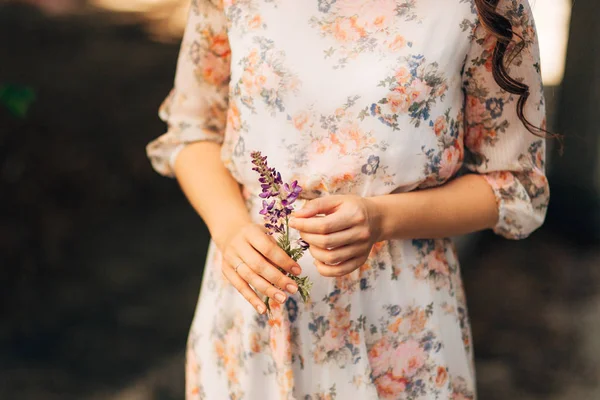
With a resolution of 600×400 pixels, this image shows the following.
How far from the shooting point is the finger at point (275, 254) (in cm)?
89

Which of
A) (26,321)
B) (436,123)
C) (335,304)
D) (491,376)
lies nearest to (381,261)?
(335,304)

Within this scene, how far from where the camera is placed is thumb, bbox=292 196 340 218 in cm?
86

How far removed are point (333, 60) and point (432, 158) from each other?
20 cm

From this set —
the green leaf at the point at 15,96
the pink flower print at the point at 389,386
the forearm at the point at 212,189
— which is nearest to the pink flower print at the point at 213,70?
the forearm at the point at 212,189

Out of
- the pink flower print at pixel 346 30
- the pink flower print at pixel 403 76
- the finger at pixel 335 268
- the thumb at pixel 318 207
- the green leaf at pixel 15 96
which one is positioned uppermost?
the green leaf at pixel 15 96

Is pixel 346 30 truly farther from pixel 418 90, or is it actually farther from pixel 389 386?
pixel 389 386

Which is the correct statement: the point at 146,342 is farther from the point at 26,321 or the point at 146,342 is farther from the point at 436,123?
the point at 436,123

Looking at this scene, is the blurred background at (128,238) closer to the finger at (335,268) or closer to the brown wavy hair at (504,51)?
the brown wavy hair at (504,51)

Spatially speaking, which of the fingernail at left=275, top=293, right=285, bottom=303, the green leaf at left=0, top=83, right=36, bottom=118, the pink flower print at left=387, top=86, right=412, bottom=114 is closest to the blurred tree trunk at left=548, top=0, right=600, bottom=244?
the pink flower print at left=387, top=86, right=412, bottom=114

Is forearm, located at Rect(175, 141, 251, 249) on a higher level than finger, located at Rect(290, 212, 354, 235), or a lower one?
higher

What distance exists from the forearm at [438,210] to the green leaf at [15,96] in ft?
5.41

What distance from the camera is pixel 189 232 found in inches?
116

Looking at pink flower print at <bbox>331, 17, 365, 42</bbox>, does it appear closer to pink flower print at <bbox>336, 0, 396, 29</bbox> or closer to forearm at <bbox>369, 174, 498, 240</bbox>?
pink flower print at <bbox>336, 0, 396, 29</bbox>

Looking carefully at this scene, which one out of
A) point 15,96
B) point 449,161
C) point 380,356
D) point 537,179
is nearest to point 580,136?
point 537,179
